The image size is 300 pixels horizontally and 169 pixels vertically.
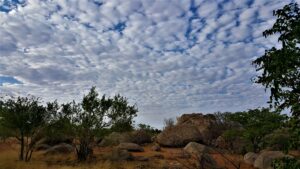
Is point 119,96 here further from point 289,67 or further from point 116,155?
point 289,67

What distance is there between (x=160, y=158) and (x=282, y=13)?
29464mm

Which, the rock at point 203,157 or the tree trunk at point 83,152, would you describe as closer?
the rock at point 203,157

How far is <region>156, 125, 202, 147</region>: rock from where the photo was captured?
45500 mm

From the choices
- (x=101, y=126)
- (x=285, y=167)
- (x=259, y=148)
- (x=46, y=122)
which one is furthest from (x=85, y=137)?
(x=285, y=167)

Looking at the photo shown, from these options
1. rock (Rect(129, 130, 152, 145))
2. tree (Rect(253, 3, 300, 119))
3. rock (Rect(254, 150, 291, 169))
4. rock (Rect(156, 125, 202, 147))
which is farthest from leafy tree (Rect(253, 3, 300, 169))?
rock (Rect(129, 130, 152, 145))

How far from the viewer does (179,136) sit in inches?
1821

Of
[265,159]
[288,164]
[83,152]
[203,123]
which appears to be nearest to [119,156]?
[83,152]

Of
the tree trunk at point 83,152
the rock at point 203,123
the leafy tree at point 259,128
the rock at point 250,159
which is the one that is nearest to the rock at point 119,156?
the tree trunk at point 83,152

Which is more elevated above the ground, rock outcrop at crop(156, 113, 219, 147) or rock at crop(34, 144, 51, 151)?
rock outcrop at crop(156, 113, 219, 147)

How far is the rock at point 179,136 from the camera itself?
4550 centimetres

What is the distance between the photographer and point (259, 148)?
4103cm

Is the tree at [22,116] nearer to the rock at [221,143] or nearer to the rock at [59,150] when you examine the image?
the rock at [59,150]

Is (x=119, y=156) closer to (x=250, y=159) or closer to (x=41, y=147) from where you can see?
(x=250, y=159)

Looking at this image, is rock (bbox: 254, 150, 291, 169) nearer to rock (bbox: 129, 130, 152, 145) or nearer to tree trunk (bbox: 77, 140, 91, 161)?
tree trunk (bbox: 77, 140, 91, 161)
